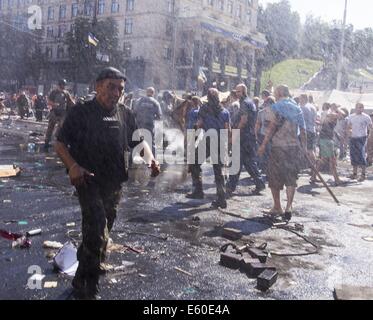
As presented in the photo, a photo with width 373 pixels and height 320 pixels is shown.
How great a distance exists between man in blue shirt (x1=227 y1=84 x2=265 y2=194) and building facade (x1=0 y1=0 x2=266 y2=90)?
4006 centimetres

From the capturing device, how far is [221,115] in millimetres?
7297

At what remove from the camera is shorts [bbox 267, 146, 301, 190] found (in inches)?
258

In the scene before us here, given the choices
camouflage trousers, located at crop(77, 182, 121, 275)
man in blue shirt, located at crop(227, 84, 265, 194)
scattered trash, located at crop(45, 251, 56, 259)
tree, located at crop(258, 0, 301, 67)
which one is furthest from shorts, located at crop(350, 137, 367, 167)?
tree, located at crop(258, 0, 301, 67)

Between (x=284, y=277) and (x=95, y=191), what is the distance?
211 centimetres

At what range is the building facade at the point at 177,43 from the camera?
167ft

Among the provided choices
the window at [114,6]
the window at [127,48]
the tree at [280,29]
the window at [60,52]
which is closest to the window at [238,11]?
the tree at [280,29]

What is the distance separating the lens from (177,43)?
53.8 meters

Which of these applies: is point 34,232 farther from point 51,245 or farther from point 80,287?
point 80,287

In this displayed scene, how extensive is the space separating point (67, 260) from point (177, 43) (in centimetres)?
5212

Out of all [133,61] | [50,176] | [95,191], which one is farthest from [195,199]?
[133,61]

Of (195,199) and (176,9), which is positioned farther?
(176,9)

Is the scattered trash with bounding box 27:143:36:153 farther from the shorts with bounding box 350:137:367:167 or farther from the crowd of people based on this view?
the shorts with bounding box 350:137:367:167

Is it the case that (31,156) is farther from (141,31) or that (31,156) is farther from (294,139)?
(141,31)

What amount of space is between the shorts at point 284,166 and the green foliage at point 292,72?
61.6m
